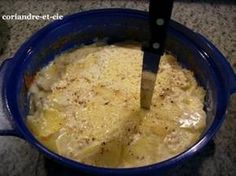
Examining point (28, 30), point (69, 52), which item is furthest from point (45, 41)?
point (28, 30)

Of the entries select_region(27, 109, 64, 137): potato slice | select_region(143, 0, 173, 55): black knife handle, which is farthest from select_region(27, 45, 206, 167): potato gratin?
select_region(143, 0, 173, 55): black knife handle

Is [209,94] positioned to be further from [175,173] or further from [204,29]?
[204,29]

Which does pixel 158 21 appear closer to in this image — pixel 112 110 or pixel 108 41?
pixel 112 110

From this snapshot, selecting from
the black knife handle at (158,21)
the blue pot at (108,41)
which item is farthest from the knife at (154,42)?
the blue pot at (108,41)

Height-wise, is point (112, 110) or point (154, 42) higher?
point (154, 42)

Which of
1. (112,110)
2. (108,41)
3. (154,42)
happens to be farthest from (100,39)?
(154,42)

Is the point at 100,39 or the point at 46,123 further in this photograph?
the point at 100,39

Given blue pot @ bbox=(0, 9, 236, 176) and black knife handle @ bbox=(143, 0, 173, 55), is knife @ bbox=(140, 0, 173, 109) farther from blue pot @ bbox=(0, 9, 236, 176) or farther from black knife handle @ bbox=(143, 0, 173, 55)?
blue pot @ bbox=(0, 9, 236, 176)
